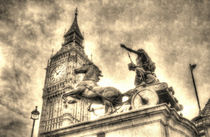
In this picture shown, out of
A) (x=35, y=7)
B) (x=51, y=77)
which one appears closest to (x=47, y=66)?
(x=51, y=77)

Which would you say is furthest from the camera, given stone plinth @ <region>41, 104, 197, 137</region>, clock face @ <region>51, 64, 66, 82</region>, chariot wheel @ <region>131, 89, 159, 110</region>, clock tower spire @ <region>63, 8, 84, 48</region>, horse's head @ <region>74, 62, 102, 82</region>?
clock tower spire @ <region>63, 8, 84, 48</region>

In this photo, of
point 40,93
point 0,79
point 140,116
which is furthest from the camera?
point 40,93

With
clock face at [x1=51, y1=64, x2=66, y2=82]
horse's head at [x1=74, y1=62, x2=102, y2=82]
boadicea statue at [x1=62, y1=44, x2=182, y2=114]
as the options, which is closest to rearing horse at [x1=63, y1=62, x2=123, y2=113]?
boadicea statue at [x1=62, y1=44, x2=182, y2=114]

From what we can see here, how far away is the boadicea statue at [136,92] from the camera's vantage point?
7429 mm

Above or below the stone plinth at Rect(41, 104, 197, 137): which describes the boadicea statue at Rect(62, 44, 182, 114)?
above

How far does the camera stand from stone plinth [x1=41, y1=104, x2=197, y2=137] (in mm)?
6586

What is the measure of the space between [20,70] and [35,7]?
38.5 ft

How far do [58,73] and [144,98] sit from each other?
62.9m

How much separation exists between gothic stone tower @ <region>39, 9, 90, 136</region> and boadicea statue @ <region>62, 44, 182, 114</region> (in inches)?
2083

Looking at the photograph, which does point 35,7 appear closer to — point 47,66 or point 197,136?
point 197,136

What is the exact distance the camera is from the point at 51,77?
226ft

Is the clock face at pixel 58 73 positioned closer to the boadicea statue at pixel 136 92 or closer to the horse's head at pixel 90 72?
the horse's head at pixel 90 72

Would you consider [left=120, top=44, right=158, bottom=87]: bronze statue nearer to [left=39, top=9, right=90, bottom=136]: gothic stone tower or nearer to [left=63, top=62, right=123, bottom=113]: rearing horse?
[left=63, top=62, right=123, bottom=113]: rearing horse

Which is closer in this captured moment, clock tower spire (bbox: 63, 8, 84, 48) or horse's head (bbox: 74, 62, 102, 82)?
Answer: horse's head (bbox: 74, 62, 102, 82)
